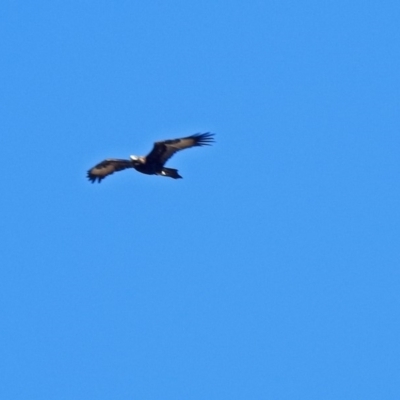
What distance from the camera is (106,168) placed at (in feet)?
143

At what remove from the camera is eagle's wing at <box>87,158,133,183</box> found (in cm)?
4325

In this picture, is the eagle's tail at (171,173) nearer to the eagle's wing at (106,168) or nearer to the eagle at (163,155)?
the eagle at (163,155)

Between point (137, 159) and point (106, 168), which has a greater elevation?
point (106, 168)

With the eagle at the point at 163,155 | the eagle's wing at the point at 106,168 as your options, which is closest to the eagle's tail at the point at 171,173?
the eagle at the point at 163,155

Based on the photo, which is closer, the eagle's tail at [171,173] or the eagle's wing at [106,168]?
the eagle's tail at [171,173]

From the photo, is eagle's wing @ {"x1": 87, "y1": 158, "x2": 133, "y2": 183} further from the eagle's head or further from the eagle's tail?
the eagle's tail

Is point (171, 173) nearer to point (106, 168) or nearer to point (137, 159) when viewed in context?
point (137, 159)

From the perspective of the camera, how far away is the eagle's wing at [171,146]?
40.5m

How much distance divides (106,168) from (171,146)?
3.48 meters

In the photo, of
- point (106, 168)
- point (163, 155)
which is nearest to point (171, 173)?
point (163, 155)

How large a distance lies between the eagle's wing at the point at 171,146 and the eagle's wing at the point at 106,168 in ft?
7.12

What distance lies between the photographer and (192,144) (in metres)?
40.6

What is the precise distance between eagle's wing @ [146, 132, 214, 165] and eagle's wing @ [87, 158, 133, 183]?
2.17 m

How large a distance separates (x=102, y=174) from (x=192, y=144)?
166 inches
